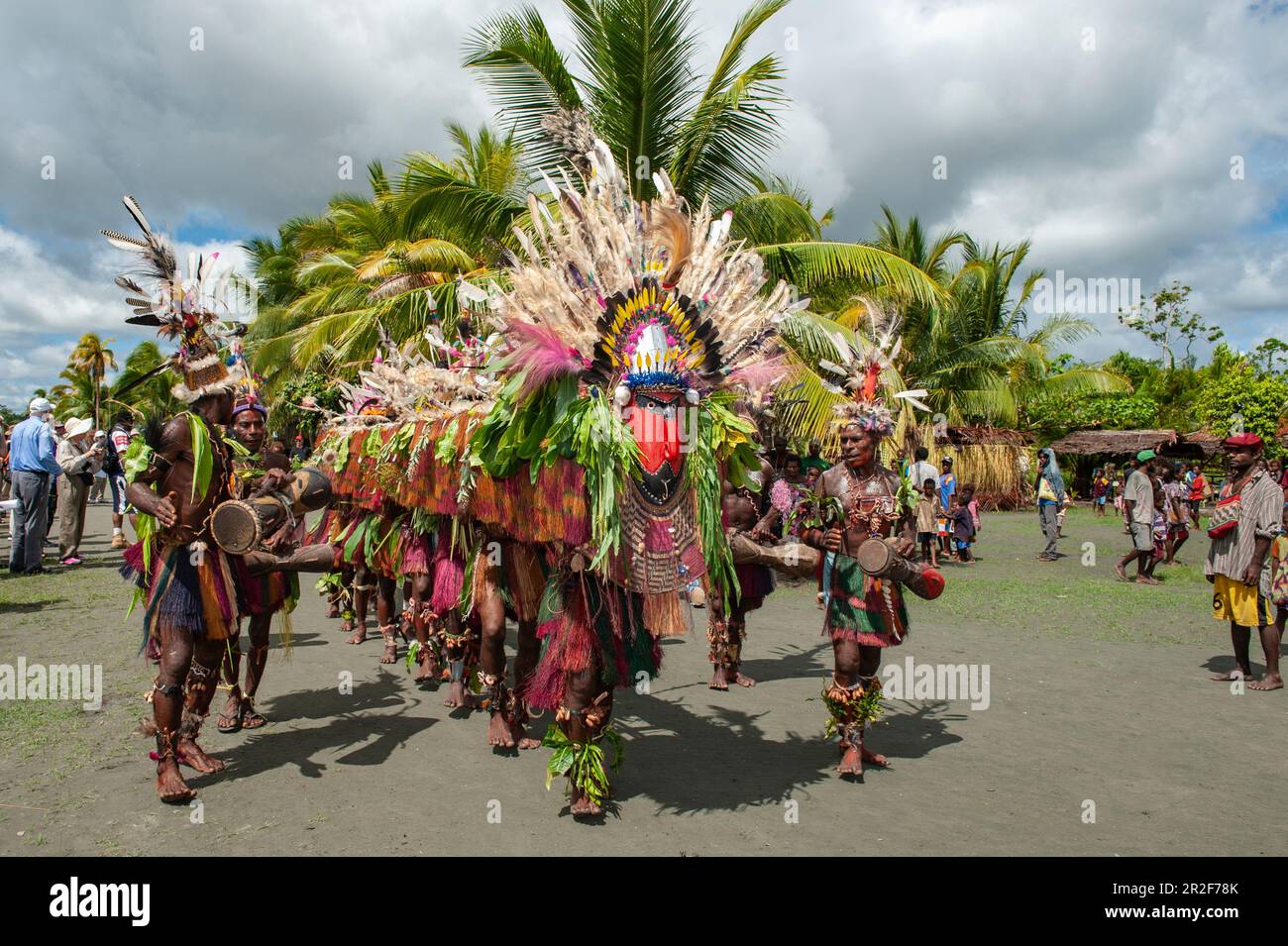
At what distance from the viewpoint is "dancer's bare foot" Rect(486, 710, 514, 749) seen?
212 inches

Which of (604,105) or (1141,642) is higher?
(604,105)

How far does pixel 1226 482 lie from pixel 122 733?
872 cm

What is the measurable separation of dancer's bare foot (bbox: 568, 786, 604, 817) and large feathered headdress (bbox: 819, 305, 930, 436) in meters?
2.70

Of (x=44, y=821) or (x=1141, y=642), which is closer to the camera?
(x=44, y=821)

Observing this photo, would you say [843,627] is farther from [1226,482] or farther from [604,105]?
[604,105]

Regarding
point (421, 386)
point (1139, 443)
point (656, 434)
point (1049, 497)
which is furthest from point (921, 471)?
point (1139, 443)

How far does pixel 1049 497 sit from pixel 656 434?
13.4 metres

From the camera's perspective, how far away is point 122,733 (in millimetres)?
5504

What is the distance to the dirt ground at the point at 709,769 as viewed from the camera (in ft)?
13.3

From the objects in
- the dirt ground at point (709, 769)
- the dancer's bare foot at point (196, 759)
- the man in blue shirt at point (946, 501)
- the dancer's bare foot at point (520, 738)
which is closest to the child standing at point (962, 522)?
the man in blue shirt at point (946, 501)

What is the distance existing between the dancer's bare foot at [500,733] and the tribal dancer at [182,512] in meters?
1.60

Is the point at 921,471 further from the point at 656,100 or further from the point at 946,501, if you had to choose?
the point at 656,100

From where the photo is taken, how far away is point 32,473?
37.5 feet
